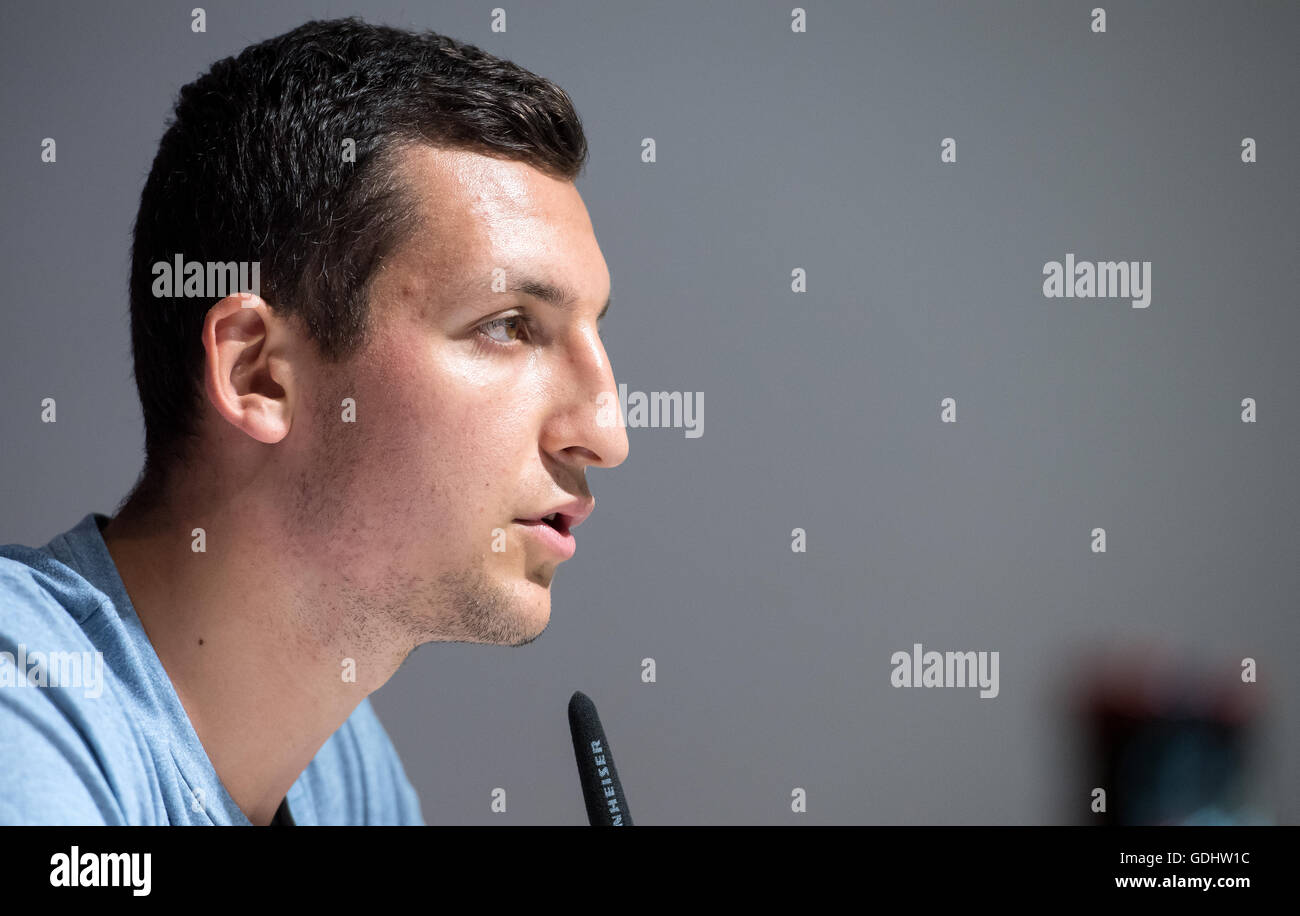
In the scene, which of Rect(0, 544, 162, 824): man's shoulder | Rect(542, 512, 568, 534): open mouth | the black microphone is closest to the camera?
Rect(0, 544, 162, 824): man's shoulder

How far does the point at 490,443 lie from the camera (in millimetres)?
942

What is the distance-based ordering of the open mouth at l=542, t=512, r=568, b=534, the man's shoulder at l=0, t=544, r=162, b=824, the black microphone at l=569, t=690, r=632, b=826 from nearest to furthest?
the man's shoulder at l=0, t=544, r=162, b=824 → the black microphone at l=569, t=690, r=632, b=826 → the open mouth at l=542, t=512, r=568, b=534

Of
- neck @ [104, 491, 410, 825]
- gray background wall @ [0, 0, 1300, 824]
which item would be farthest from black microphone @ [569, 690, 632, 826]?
gray background wall @ [0, 0, 1300, 824]

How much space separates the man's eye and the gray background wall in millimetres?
308

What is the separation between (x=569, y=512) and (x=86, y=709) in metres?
0.45

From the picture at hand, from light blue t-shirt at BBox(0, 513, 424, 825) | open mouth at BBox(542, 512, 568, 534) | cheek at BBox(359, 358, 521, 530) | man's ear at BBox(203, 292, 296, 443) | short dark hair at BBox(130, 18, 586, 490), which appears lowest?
light blue t-shirt at BBox(0, 513, 424, 825)

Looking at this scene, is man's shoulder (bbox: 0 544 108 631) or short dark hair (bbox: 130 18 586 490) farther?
short dark hair (bbox: 130 18 586 490)

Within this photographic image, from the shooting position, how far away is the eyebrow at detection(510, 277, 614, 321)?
95 cm

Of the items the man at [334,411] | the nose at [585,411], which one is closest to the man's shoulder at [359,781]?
the man at [334,411]

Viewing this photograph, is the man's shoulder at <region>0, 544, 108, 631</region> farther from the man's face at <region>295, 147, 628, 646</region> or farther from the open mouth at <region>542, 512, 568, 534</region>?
the open mouth at <region>542, 512, 568, 534</region>

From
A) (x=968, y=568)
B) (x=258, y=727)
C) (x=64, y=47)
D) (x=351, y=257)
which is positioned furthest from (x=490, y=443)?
(x=64, y=47)

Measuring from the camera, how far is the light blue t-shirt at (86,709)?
74 centimetres

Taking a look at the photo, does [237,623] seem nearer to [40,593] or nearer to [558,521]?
[40,593]

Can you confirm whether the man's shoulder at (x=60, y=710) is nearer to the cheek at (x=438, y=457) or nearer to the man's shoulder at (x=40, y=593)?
the man's shoulder at (x=40, y=593)
